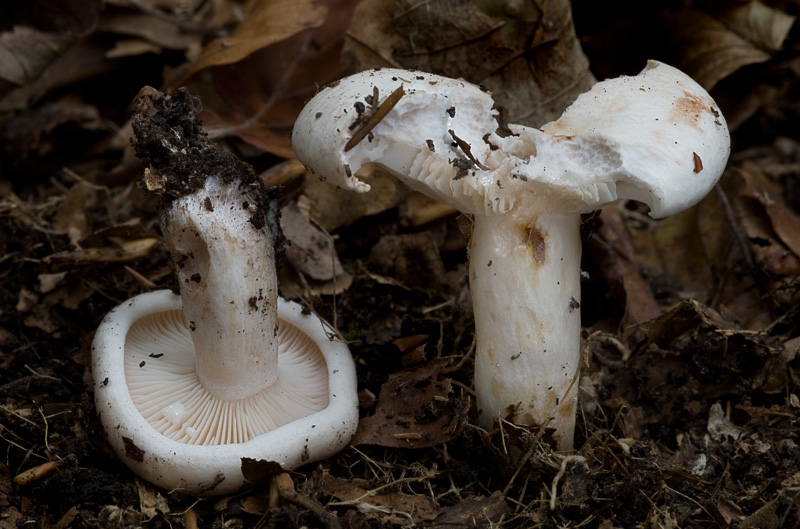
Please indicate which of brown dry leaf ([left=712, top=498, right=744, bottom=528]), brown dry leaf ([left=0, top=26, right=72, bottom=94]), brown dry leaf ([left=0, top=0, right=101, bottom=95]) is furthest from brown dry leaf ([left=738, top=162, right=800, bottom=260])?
brown dry leaf ([left=0, top=26, right=72, bottom=94])

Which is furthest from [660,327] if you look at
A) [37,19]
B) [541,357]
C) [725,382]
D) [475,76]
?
[37,19]

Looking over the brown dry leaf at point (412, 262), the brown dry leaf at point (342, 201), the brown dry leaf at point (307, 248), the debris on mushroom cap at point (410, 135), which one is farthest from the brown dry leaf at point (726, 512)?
the brown dry leaf at point (342, 201)

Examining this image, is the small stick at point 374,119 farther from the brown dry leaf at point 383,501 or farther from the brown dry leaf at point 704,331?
the brown dry leaf at point 704,331

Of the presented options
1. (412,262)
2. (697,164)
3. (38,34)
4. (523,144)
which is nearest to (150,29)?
(38,34)

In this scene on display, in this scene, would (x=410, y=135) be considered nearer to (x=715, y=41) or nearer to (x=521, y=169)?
(x=521, y=169)

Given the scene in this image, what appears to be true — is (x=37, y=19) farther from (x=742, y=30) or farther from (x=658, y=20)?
(x=742, y=30)

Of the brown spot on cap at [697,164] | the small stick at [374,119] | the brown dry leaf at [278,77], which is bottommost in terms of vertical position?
the brown dry leaf at [278,77]

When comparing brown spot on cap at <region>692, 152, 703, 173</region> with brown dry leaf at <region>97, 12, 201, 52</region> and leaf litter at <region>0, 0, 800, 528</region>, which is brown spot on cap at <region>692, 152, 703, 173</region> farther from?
brown dry leaf at <region>97, 12, 201, 52</region>
